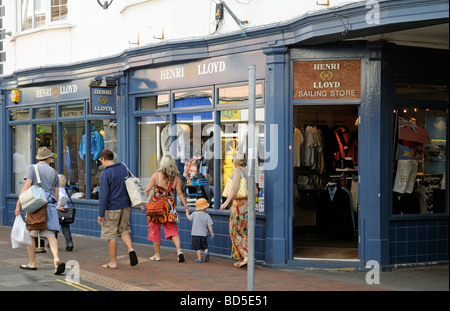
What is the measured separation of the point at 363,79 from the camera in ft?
35.0

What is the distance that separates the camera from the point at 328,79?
10797 mm

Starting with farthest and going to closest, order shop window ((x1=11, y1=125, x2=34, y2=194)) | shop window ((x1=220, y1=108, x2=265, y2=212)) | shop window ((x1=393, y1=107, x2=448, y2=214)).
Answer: shop window ((x1=11, y1=125, x2=34, y2=194)) → shop window ((x1=220, y1=108, x2=265, y2=212)) → shop window ((x1=393, y1=107, x2=448, y2=214))

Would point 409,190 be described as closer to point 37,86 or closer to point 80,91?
point 80,91

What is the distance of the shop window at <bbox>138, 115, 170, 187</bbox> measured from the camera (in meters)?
13.6

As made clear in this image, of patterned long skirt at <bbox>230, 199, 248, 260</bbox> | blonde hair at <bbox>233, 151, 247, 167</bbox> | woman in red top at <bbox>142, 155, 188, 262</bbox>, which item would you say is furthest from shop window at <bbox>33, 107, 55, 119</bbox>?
patterned long skirt at <bbox>230, 199, 248, 260</bbox>

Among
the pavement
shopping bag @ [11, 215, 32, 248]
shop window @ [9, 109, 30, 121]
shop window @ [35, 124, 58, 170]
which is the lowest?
the pavement

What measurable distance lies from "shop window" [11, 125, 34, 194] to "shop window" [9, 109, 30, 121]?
23 centimetres

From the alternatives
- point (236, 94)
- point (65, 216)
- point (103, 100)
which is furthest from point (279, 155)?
point (103, 100)

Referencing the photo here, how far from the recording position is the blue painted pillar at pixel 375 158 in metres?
10.6

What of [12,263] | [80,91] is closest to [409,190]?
[12,263]

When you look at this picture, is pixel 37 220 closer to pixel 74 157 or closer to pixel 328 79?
pixel 328 79

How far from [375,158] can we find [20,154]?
36.2 feet

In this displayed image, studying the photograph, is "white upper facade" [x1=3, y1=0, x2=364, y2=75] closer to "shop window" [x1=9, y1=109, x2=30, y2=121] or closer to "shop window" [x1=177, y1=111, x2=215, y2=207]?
"shop window" [x1=9, y1=109, x2=30, y2=121]
